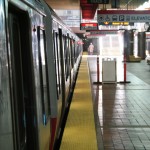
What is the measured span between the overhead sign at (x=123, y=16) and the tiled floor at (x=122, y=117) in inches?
207

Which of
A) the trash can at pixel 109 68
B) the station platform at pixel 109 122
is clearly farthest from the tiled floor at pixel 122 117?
the trash can at pixel 109 68

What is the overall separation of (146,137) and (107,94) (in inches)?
213

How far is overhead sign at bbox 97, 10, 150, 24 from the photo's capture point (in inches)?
688

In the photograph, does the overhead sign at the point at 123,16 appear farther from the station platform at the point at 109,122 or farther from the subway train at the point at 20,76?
the subway train at the point at 20,76

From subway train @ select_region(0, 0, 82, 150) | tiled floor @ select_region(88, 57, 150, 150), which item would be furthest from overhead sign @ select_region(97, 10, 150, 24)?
subway train @ select_region(0, 0, 82, 150)

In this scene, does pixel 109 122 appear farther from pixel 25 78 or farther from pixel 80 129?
pixel 25 78

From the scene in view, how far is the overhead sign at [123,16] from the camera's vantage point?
688 inches

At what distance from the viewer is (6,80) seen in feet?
6.32

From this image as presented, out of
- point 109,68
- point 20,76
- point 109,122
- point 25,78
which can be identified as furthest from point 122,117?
point 109,68

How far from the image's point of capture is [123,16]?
18.0 m

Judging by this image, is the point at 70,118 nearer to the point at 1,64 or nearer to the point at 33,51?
the point at 33,51

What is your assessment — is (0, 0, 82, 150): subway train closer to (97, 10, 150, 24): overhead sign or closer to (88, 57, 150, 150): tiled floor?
(88, 57, 150, 150): tiled floor

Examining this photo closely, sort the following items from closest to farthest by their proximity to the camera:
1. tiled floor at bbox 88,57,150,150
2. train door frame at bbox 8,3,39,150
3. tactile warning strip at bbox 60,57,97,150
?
train door frame at bbox 8,3,39,150
tactile warning strip at bbox 60,57,97,150
tiled floor at bbox 88,57,150,150

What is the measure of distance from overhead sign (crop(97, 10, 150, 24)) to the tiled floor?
17.2ft
